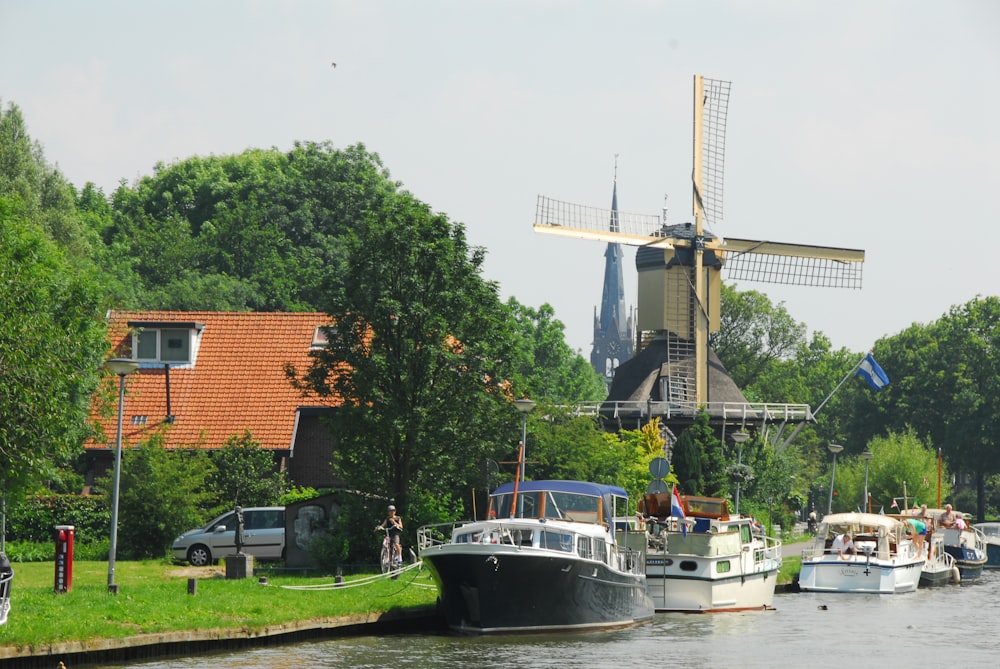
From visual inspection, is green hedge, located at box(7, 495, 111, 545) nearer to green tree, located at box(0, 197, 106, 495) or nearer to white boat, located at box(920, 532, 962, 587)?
green tree, located at box(0, 197, 106, 495)

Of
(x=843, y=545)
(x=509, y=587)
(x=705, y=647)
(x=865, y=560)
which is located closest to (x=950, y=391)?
(x=843, y=545)

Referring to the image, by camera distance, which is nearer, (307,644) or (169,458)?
(307,644)

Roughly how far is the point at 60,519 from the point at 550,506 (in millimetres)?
18116

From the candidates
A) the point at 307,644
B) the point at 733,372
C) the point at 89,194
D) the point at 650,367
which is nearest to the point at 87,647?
the point at 307,644

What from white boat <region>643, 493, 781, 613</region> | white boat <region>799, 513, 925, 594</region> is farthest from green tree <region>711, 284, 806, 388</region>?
white boat <region>643, 493, 781, 613</region>

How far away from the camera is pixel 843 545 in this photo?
50.5m

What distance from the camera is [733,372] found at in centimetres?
11412

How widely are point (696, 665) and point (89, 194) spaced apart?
272 ft

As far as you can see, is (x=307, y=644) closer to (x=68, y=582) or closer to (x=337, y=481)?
(x=68, y=582)

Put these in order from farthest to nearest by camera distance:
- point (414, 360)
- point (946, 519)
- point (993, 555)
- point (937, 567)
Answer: point (993, 555) < point (946, 519) < point (937, 567) < point (414, 360)

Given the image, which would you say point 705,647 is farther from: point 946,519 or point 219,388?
point 946,519

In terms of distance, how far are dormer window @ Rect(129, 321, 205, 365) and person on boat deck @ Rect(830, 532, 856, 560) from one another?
79.1 ft

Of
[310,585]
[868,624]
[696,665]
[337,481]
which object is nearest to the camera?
[696,665]

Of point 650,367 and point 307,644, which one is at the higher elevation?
point 650,367
